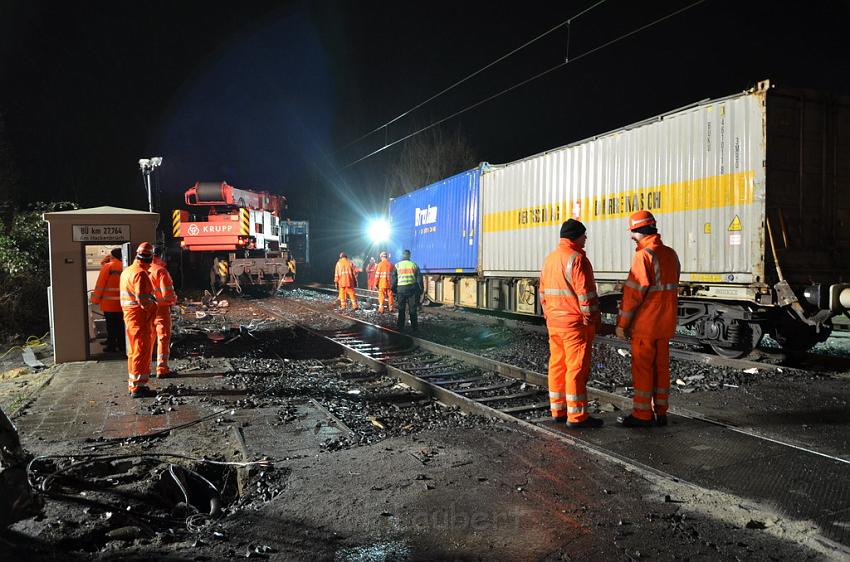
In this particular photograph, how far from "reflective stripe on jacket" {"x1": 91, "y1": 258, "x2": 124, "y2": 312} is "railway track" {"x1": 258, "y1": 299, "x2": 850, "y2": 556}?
436cm

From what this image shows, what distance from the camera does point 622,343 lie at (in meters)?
9.57

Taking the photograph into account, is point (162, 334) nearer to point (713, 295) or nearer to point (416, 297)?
point (416, 297)

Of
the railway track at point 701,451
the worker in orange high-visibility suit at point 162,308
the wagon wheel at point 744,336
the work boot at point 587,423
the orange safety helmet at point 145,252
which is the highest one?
the orange safety helmet at point 145,252

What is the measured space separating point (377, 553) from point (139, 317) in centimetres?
486

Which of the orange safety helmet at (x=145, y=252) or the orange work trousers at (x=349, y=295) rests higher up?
the orange safety helmet at (x=145, y=252)

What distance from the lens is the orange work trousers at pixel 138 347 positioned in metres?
6.36

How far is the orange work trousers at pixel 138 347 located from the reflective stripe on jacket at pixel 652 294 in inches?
199

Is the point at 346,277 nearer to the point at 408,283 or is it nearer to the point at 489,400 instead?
the point at 408,283

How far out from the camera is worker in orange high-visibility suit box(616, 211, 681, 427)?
4602 mm

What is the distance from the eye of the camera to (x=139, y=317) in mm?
6574

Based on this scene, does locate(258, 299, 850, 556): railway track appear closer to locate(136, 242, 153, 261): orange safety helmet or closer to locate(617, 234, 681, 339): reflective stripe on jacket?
locate(617, 234, 681, 339): reflective stripe on jacket

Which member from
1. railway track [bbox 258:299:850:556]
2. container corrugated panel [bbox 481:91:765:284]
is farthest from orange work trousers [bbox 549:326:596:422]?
container corrugated panel [bbox 481:91:765:284]

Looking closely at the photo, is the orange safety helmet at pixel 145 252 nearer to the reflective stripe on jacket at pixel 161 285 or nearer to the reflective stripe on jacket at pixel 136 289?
the reflective stripe on jacket at pixel 136 289

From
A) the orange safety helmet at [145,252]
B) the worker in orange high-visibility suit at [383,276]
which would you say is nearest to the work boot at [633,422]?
the orange safety helmet at [145,252]
